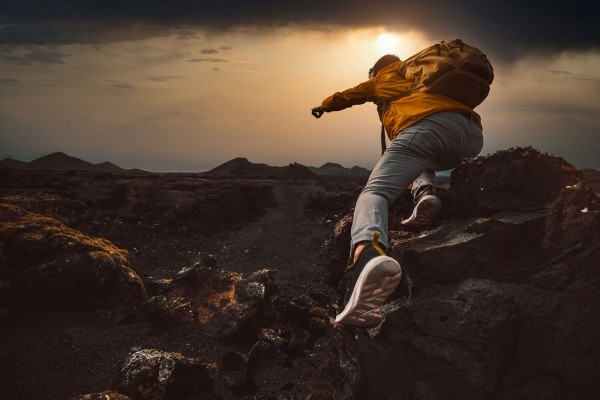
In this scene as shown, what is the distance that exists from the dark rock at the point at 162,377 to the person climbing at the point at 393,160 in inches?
77.8

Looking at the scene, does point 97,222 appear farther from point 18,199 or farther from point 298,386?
point 298,386

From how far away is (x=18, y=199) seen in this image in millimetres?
9438

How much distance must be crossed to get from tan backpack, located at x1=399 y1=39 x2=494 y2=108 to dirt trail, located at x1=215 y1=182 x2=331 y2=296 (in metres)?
5.11

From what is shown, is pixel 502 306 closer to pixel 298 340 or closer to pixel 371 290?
pixel 371 290

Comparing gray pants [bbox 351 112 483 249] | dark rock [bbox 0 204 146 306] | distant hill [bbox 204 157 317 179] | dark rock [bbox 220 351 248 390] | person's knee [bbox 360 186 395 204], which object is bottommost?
dark rock [bbox 220 351 248 390]

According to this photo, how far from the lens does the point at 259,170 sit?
4462cm

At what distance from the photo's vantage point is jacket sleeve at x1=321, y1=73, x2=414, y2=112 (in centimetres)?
379

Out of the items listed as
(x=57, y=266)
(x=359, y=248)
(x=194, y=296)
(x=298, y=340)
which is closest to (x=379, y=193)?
(x=359, y=248)

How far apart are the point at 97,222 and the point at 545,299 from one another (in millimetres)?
11394

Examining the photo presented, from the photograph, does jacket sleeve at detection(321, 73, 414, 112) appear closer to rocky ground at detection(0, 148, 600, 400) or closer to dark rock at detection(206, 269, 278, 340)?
rocky ground at detection(0, 148, 600, 400)

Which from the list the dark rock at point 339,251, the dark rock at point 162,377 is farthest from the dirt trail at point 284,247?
the dark rock at point 162,377

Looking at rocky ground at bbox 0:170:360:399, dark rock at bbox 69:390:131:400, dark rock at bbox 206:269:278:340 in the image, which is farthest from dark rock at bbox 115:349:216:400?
dark rock at bbox 206:269:278:340

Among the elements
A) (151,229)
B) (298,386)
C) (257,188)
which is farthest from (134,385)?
(257,188)

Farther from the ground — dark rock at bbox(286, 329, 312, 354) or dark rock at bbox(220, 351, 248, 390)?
dark rock at bbox(286, 329, 312, 354)
